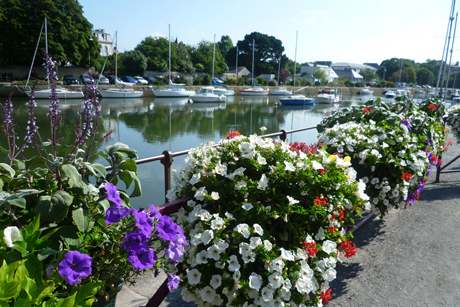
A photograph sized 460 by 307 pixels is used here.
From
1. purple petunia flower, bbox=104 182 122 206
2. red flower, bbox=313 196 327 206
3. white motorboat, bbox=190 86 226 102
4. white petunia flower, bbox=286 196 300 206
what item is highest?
purple petunia flower, bbox=104 182 122 206

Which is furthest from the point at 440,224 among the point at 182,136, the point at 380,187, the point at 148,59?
the point at 148,59

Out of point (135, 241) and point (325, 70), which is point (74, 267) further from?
point (325, 70)

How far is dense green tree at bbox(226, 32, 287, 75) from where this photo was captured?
8225cm

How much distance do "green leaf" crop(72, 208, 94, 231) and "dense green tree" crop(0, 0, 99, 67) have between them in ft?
126

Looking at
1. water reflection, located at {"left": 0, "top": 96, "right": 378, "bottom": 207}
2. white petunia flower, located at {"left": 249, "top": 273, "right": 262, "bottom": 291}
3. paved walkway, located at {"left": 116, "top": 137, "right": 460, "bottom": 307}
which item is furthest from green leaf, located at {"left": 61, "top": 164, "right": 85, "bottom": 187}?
water reflection, located at {"left": 0, "top": 96, "right": 378, "bottom": 207}

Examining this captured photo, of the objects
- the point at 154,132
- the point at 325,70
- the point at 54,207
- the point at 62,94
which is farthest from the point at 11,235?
the point at 325,70

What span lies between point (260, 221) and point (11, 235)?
3.86ft

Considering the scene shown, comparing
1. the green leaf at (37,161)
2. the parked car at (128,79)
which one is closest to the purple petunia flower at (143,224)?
the green leaf at (37,161)

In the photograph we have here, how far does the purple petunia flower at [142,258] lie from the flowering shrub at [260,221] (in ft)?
1.46

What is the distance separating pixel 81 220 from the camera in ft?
4.35

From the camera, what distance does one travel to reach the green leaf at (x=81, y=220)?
1309mm

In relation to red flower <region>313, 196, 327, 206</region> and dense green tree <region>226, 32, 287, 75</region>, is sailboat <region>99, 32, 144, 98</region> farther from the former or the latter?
dense green tree <region>226, 32, 287, 75</region>

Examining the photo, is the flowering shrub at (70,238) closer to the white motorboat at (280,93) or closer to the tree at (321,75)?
the white motorboat at (280,93)

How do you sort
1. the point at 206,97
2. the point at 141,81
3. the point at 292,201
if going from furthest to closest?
the point at 141,81
the point at 206,97
the point at 292,201
